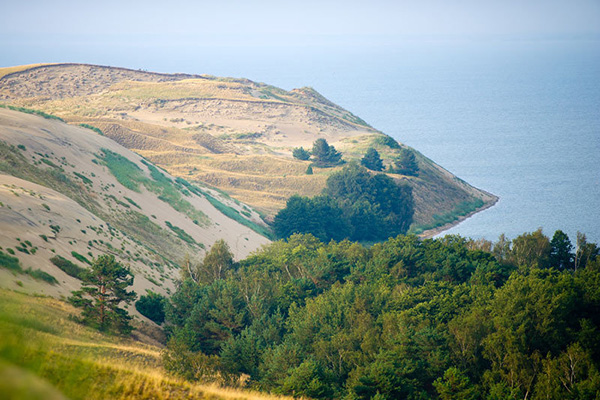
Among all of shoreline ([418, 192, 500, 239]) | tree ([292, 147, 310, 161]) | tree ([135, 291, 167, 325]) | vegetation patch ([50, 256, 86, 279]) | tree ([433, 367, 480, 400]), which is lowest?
tree ([135, 291, 167, 325])

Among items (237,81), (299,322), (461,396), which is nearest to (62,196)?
(299,322)

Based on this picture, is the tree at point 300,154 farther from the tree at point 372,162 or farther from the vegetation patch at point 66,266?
the vegetation patch at point 66,266

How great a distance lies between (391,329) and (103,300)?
13070mm

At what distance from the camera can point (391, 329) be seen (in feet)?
84.6

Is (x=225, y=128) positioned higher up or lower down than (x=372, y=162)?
higher up

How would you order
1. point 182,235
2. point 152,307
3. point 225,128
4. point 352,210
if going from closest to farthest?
1. point 152,307
2. point 182,235
3. point 352,210
4. point 225,128

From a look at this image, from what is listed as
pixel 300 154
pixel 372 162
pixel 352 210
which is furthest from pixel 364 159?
pixel 352 210

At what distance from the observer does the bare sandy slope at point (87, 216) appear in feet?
90.0

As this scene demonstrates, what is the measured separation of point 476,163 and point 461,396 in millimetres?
100985

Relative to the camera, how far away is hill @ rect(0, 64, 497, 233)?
247ft

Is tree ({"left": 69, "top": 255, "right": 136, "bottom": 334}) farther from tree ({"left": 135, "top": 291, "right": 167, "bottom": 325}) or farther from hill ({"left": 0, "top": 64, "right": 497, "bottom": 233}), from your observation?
hill ({"left": 0, "top": 64, "right": 497, "bottom": 233})

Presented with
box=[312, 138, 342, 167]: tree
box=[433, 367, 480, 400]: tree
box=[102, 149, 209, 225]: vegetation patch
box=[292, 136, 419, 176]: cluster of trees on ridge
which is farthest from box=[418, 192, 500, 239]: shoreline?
box=[433, 367, 480, 400]: tree

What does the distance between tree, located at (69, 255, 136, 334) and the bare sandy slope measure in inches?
62.1

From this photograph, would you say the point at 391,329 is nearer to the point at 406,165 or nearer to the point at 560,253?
the point at 560,253
